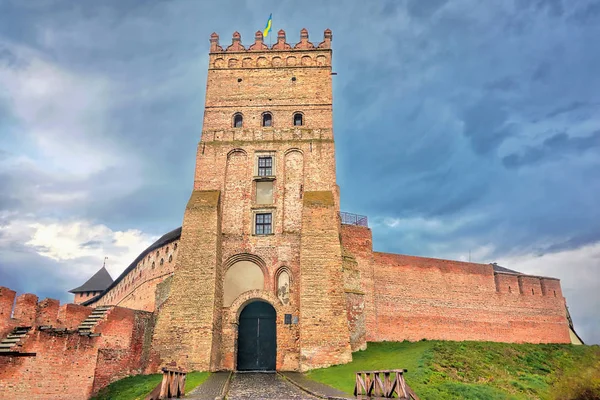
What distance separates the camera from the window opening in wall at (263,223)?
23062 mm

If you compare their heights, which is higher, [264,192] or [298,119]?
[298,119]

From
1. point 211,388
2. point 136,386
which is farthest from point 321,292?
point 136,386

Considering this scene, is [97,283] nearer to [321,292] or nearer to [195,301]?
[195,301]

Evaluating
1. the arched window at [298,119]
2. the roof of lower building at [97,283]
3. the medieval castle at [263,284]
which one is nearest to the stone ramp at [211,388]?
the medieval castle at [263,284]

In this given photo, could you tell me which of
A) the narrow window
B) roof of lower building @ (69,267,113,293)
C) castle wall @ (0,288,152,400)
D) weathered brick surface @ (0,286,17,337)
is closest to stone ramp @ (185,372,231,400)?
castle wall @ (0,288,152,400)

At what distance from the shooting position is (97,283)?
53.2 m

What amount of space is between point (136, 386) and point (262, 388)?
499cm

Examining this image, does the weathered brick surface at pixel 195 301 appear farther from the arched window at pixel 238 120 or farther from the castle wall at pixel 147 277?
the arched window at pixel 238 120

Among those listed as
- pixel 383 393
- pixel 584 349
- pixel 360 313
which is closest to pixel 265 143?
pixel 360 313

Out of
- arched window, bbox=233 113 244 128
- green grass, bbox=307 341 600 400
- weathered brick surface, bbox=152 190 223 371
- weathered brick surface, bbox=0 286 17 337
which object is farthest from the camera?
arched window, bbox=233 113 244 128

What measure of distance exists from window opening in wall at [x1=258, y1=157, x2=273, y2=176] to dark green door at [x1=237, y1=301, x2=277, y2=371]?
6.23 m

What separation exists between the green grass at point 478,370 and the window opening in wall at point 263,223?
6818 mm

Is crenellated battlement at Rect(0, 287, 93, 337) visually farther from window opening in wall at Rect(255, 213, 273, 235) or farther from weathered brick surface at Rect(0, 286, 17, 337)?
window opening in wall at Rect(255, 213, 273, 235)

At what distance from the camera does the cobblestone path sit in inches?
568
